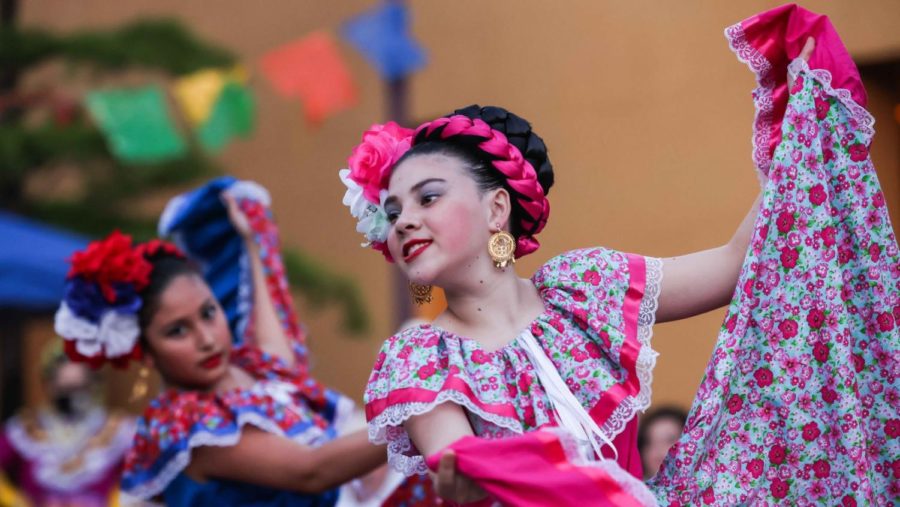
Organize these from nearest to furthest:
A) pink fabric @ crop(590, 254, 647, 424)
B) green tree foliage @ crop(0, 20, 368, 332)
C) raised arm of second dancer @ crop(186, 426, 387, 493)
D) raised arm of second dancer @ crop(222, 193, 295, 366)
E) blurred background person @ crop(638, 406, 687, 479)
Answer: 1. pink fabric @ crop(590, 254, 647, 424)
2. raised arm of second dancer @ crop(186, 426, 387, 493)
3. raised arm of second dancer @ crop(222, 193, 295, 366)
4. blurred background person @ crop(638, 406, 687, 479)
5. green tree foliage @ crop(0, 20, 368, 332)

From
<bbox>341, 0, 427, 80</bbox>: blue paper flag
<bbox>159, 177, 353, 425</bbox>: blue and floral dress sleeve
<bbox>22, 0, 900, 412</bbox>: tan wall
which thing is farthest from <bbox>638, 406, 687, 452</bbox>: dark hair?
<bbox>341, 0, 427, 80</bbox>: blue paper flag

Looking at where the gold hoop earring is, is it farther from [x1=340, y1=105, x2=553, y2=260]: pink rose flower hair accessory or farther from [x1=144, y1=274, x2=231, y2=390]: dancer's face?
[x1=144, y1=274, x2=231, y2=390]: dancer's face

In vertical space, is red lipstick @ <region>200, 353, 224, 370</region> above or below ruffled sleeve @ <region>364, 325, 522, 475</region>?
below

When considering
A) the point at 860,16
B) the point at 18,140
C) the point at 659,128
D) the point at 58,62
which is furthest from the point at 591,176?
the point at 58,62

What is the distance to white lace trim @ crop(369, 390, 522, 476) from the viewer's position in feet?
7.20

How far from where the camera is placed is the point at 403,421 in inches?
87.5

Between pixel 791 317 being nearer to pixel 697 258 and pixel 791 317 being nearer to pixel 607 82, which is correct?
pixel 697 258

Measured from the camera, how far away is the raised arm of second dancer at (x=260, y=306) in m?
3.66

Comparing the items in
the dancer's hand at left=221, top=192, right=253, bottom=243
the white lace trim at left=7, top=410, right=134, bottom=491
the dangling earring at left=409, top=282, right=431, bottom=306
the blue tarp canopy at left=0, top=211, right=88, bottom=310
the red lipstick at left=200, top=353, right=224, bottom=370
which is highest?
the dangling earring at left=409, top=282, right=431, bottom=306

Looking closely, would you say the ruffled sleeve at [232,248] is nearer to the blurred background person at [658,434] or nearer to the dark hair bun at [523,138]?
the blurred background person at [658,434]

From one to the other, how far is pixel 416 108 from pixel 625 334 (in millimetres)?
3972

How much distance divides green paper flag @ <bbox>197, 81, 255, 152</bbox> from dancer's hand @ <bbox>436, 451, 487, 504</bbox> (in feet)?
18.5

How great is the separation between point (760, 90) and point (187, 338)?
159 cm

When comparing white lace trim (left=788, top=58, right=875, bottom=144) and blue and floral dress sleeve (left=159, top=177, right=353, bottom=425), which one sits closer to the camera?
white lace trim (left=788, top=58, right=875, bottom=144)
